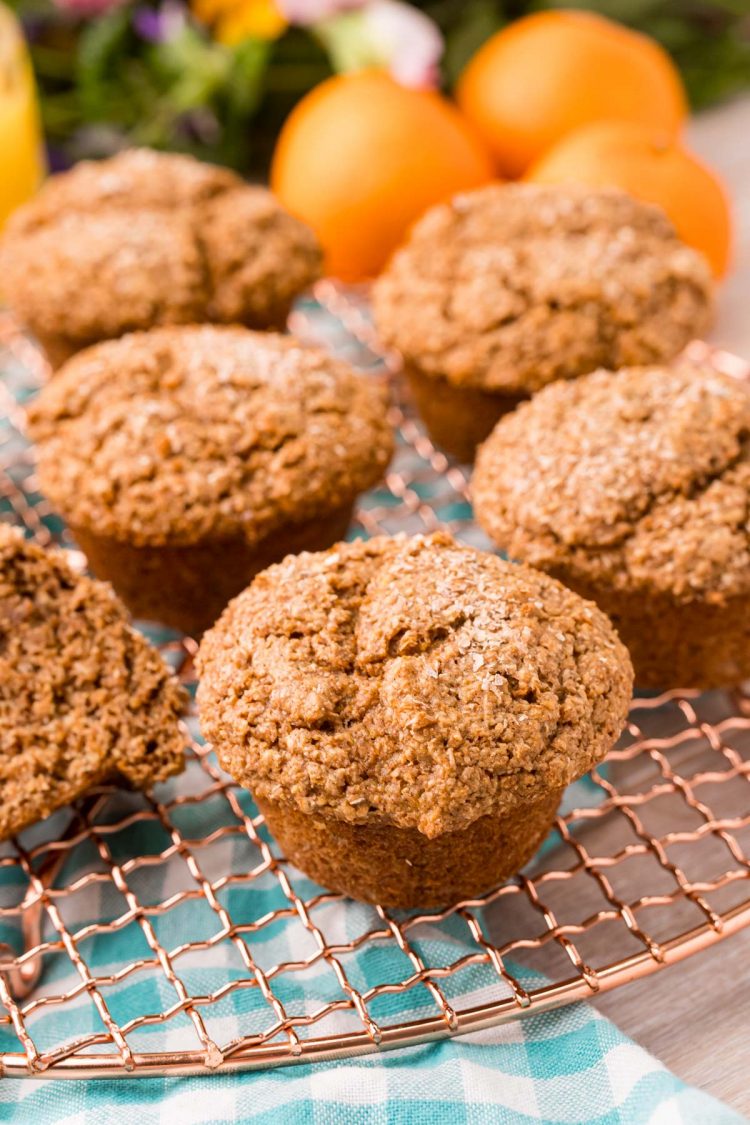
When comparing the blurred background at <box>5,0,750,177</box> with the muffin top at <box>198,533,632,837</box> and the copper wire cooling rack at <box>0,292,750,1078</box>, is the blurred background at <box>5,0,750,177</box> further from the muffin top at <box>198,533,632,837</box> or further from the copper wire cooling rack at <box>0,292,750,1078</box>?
the muffin top at <box>198,533,632,837</box>

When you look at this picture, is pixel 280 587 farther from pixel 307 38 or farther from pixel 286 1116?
pixel 307 38

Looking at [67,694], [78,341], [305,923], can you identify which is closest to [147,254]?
[78,341]

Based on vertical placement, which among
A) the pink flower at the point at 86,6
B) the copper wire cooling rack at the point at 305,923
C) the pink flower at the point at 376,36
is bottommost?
the copper wire cooling rack at the point at 305,923

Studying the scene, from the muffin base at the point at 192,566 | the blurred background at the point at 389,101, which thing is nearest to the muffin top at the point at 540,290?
the blurred background at the point at 389,101

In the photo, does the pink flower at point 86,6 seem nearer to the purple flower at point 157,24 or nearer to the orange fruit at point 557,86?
the purple flower at point 157,24

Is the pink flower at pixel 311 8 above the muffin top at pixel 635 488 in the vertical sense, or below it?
→ above

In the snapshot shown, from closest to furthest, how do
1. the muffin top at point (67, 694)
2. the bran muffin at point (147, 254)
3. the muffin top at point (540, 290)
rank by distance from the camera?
the muffin top at point (67, 694) → the muffin top at point (540, 290) → the bran muffin at point (147, 254)

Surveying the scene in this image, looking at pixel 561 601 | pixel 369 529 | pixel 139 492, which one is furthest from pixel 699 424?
pixel 139 492

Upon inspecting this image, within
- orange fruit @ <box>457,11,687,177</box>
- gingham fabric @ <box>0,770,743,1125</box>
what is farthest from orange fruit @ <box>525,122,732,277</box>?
gingham fabric @ <box>0,770,743,1125</box>
